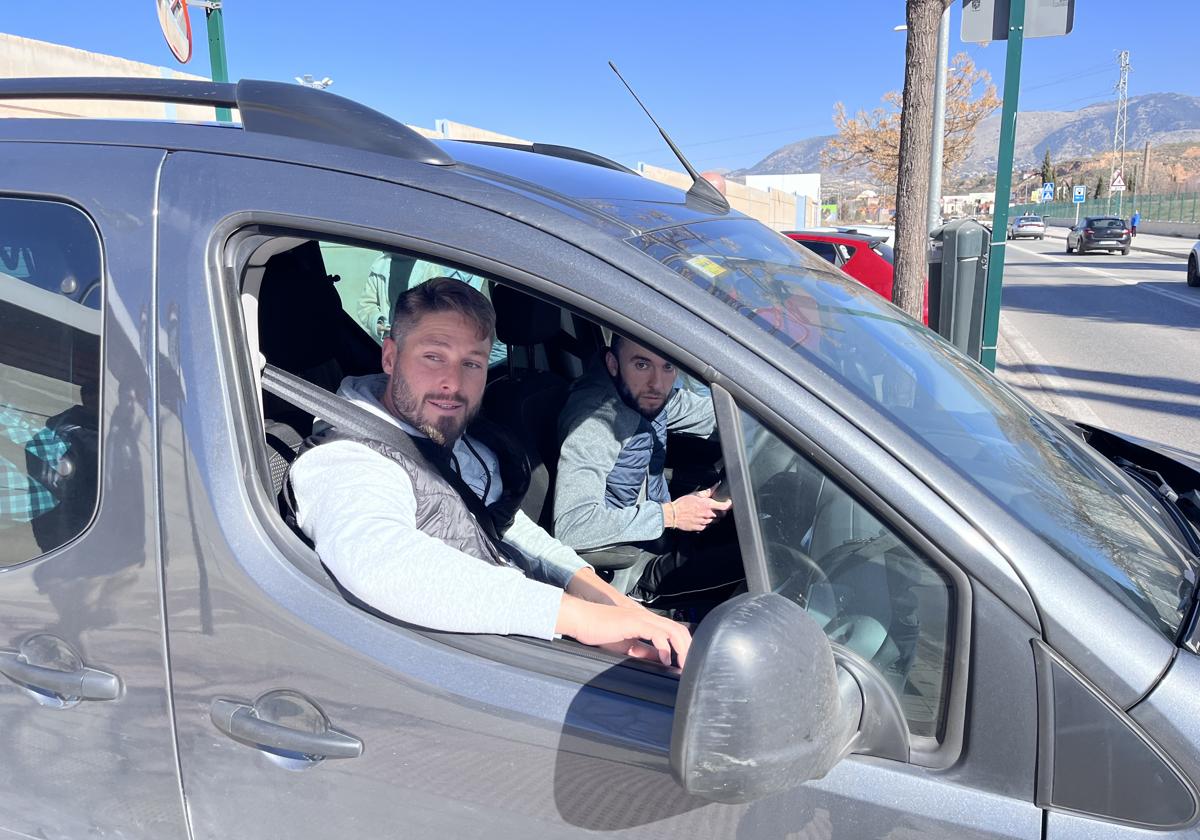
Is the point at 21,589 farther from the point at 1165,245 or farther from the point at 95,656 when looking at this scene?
the point at 1165,245

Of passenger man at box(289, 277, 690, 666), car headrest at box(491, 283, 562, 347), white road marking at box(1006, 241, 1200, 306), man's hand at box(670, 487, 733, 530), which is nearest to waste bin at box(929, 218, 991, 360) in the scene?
car headrest at box(491, 283, 562, 347)

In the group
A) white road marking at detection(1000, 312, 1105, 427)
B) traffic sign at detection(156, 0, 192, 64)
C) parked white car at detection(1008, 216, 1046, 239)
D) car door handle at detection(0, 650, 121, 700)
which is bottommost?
white road marking at detection(1000, 312, 1105, 427)

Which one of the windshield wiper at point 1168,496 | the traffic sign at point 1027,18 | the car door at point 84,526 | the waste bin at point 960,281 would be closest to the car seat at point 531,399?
the car door at point 84,526

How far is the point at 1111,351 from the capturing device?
1185 centimetres

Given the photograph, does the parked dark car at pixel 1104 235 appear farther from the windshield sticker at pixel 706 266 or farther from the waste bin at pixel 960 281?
the windshield sticker at pixel 706 266

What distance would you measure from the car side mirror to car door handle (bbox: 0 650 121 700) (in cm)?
92

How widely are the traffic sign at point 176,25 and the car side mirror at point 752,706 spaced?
227 inches

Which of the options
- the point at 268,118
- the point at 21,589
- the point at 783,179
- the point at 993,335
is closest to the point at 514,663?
the point at 21,589

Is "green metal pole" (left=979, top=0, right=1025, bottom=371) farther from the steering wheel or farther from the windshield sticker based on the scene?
the steering wheel

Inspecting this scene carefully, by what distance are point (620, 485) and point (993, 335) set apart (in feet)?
14.3

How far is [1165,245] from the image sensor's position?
39.5 metres

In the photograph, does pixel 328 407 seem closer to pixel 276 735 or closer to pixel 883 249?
pixel 276 735

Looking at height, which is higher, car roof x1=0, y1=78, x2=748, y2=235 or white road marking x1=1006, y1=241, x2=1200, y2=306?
car roof x1=0, y1=78, x2=748, y2=235

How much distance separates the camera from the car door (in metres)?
1.43
